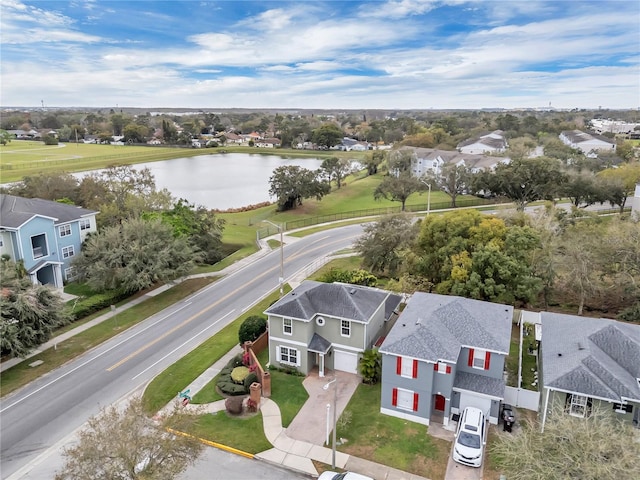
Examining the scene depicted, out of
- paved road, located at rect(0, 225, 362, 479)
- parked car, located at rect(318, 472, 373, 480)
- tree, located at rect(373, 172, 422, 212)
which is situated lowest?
paved road, located at rect(0, 225, 362, 479)

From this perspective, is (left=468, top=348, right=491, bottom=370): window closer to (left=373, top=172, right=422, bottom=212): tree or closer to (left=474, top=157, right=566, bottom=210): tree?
(left=474, top=157, right=566, bottom=210): tree

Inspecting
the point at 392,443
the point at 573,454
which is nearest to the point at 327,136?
the point at 392,443

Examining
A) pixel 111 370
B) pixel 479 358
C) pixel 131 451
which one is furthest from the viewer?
pixel 111 370

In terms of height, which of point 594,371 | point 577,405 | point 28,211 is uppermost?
point 28,211

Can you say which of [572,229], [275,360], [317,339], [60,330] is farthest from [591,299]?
[60,330]

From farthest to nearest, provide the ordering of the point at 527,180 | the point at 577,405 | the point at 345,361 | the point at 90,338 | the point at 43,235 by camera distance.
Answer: the point at 527,180, the point at 43,235, the point at 90,338, the point at 345,361, the point at 577,405

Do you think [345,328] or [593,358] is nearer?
[593,358]

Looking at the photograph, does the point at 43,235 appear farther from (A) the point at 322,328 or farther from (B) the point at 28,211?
(A) the point at 322,328

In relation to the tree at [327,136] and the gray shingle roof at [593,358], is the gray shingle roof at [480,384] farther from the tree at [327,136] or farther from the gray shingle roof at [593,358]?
the tree at [327,136]

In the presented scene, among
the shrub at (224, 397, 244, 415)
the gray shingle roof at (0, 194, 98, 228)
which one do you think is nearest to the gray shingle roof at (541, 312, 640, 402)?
the shrub at (224, 397, 244, 415)
